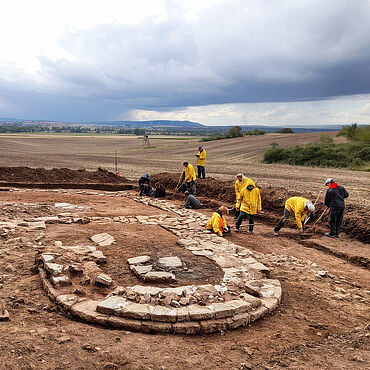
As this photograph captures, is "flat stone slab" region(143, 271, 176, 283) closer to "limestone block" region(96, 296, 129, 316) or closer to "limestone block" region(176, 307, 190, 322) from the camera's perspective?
"limestone block" region(96, 296, 129, 316)

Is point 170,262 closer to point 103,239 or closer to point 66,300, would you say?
point 103,239

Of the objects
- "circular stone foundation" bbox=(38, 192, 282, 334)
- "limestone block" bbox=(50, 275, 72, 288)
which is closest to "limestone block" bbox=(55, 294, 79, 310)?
"circular stone foundation" bbox=(38, 192, 282, 334)

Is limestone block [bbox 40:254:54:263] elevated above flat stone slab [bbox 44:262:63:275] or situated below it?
above

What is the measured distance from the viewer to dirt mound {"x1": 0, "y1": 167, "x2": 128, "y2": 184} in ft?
58.3

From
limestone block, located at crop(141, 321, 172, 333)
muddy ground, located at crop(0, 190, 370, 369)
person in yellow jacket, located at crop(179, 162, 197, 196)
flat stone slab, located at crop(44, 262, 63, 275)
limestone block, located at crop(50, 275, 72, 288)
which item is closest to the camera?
muddy ground, located at crop(0, 190, 370, 369)

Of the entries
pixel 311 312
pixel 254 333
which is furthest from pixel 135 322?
pixel 311 312

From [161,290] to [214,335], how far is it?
3.68ft

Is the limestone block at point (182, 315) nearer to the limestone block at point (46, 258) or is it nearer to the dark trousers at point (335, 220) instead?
the limestone block at point (46, 258)

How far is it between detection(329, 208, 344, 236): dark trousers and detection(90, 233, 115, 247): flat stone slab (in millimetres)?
6266

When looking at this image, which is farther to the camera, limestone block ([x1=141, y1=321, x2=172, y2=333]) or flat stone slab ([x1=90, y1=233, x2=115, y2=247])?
flat stone slab ([x1=90, y1=233, x2=115, y2=247])

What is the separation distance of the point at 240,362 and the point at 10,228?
20.8ft

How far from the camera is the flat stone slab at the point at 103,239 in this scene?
7.73 metres

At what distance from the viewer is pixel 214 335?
477 cm

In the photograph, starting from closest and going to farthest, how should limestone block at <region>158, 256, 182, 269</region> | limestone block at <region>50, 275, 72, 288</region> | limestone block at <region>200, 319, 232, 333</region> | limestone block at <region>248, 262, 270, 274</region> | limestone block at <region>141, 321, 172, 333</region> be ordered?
limestone block at <region>141, 321, 172, 333</region> → limestone block at <region>200, 319, 232, 333</region> → limestone block at <region>50, 275, 72, 288</region> → limestone block at <region>158, 256, 182, 269</region> → limestone block at <region>248, 262, 270, 274</region>
